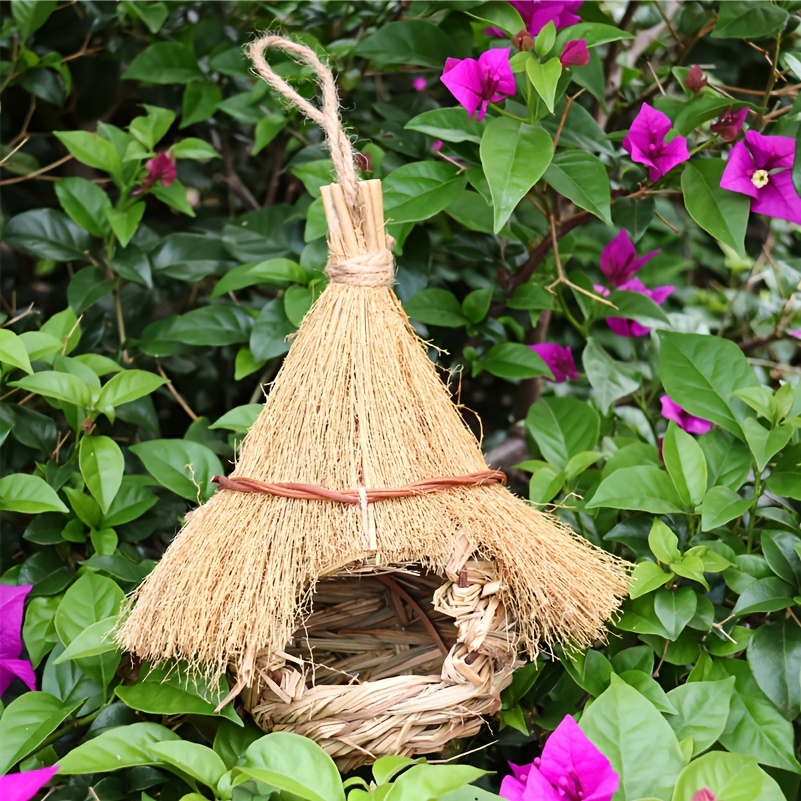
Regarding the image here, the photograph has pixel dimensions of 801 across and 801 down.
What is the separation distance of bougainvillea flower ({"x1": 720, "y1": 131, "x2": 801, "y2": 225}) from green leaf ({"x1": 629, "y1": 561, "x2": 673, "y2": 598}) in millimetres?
428

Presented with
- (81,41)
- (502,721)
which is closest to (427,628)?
(502,721)

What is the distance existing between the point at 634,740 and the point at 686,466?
0.31 m

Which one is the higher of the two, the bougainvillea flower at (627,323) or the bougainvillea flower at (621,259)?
the bougainvillea flower at (621,259)

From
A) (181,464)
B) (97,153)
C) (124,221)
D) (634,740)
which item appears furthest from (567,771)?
(97,153)

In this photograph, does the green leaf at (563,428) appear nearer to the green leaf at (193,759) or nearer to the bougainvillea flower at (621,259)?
the bougainvillea flower at (621,259)

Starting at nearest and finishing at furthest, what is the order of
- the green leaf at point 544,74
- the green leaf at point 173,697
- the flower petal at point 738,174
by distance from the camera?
the green leaf at point 173,697, the green leaf at point 544,74, the flower petal at point 738,174

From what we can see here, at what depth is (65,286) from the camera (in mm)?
1436

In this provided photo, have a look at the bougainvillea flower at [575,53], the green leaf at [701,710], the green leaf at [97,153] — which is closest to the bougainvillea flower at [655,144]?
the bougainvillea flower at [575,53]

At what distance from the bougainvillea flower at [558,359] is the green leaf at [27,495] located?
679 millimetres

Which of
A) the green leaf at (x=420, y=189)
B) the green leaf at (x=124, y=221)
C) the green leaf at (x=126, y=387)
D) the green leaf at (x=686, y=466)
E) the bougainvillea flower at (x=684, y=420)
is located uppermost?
the green leaf at (x=420, y=189)

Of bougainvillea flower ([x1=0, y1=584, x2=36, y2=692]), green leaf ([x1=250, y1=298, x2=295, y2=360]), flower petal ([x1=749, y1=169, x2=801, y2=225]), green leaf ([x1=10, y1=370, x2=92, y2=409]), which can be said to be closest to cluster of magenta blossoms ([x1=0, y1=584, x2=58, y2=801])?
bougainvillea flower ([x1=0, y1=584, x2=36, y2=692])

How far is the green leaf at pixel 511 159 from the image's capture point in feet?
2.82

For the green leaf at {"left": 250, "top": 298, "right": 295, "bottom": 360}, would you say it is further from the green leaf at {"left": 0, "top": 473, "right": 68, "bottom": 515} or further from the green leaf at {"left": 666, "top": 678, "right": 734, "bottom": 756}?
the green leaf at {"left": 666, "top": 678, "right": 734, "bottom": 756}

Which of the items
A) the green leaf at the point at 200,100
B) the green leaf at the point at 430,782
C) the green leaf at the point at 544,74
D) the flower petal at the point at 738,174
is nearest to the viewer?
the green leaf at the point at 430,782
